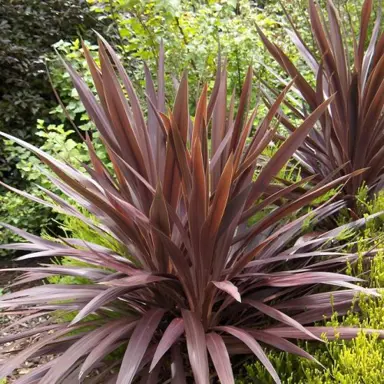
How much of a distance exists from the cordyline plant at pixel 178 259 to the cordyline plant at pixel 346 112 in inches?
24.9

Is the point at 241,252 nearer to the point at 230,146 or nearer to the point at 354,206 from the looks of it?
the point at 230,146

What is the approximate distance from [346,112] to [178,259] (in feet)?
4.65

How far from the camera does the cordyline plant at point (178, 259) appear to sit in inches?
64.5

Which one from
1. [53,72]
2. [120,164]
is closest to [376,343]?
[120,164]

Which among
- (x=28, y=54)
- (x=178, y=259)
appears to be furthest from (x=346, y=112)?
(x=28, y=54)

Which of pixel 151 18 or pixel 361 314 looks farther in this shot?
pixel 151 18

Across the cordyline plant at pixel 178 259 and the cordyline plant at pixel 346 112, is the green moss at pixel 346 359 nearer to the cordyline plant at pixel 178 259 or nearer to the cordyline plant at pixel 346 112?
the cordyline plant at pixel 178 259

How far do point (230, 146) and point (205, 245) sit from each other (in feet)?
1.62

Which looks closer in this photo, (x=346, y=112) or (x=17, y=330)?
(x=346, y=112)

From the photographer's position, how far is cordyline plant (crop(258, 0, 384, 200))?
2.51m

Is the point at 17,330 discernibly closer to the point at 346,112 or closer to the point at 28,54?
the point at 346,112

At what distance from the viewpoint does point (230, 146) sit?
79.8 inches

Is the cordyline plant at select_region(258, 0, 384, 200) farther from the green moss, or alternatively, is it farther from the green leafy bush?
the green leafy bush

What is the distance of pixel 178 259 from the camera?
1699 millimetres
